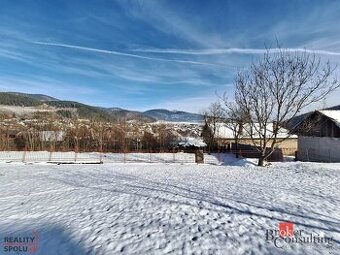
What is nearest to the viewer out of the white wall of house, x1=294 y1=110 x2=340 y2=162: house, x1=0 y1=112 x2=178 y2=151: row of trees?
x1=294 y1=110 x2=340 y2=162: house

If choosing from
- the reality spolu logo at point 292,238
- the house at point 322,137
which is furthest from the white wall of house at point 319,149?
the reality spolu logo at point 292,238

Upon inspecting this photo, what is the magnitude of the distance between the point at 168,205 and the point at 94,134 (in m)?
43.6

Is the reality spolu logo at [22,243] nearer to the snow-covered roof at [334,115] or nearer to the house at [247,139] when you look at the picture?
the snow-covered roof at [334,115]

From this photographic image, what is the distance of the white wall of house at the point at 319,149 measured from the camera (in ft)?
106

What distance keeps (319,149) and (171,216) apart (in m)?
32.0

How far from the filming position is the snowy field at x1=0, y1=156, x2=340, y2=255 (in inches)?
256

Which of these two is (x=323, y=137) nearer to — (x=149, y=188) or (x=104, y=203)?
(x=149, y=188)

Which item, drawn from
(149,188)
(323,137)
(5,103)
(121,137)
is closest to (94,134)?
(121,137)

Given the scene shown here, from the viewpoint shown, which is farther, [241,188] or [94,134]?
[94,134]

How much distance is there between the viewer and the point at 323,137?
113ft

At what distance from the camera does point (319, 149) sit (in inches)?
1389

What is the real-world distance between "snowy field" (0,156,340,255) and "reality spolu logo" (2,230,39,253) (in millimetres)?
129

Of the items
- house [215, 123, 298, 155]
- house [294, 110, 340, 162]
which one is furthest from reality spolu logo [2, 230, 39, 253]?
house [215, 123, 298, 155]

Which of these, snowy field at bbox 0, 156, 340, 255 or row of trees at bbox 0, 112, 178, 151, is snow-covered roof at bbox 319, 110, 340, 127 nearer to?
snowy field at bbox 0, 156, 340, 255
